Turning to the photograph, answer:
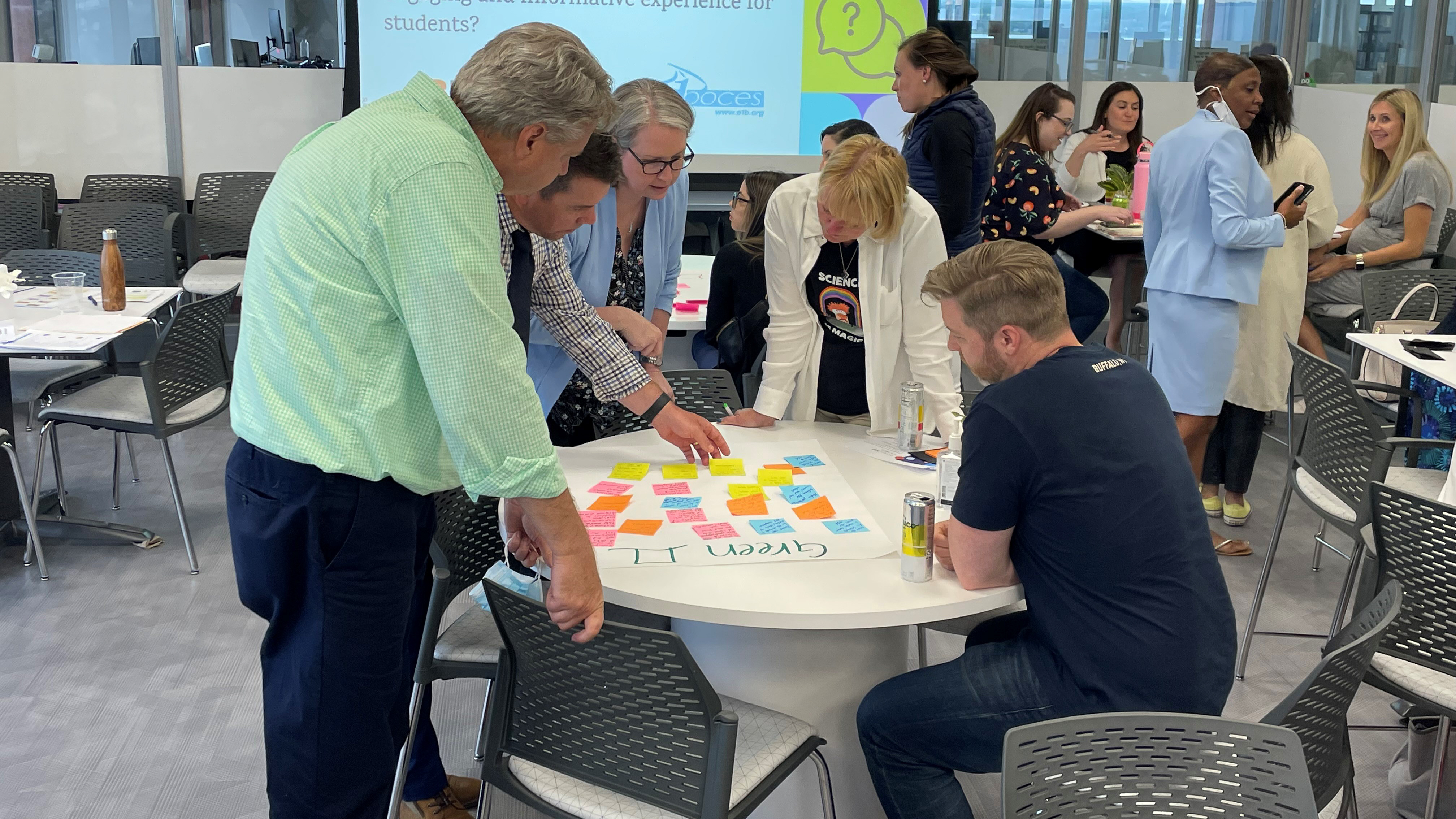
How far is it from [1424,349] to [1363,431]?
813mm

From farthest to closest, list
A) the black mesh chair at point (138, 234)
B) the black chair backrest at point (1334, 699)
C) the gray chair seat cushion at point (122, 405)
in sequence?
the black mesh chair at point (138, 234), the gray chair seat cushion at point (122, 405), the black chair backrest at point (1334, 699)

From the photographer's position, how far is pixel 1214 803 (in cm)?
158

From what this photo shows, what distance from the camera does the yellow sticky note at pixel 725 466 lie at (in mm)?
2641

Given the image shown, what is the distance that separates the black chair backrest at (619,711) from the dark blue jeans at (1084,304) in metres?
4.43

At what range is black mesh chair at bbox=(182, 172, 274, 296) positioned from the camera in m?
6.52

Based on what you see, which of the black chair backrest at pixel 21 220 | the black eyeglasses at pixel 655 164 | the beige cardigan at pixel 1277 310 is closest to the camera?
the black eyeglasses at pixel 655 164

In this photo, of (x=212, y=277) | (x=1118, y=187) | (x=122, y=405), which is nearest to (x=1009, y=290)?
(x=122, y=405)

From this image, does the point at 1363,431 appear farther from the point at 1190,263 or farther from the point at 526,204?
the point at 526,204

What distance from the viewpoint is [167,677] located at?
11.1 feet

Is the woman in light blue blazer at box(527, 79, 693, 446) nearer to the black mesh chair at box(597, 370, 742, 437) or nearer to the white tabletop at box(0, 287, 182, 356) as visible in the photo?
the black mesh chair at box(597, 370, 742, 437)

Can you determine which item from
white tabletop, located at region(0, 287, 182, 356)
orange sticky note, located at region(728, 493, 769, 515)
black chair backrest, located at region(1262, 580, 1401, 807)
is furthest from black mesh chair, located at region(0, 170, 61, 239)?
black chair backrest, located at region(1262, 580, 1401, 807)

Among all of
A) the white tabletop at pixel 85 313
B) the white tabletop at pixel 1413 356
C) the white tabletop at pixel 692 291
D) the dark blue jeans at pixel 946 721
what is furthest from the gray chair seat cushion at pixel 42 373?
the white tabletop at pixel 1413 356

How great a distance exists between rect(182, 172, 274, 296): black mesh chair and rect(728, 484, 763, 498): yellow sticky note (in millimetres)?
4558

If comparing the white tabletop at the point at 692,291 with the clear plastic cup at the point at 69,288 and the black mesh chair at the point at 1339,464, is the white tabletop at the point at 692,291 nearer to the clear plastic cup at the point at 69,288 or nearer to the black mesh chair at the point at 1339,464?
the black mesh chair at the point at 1339,464
